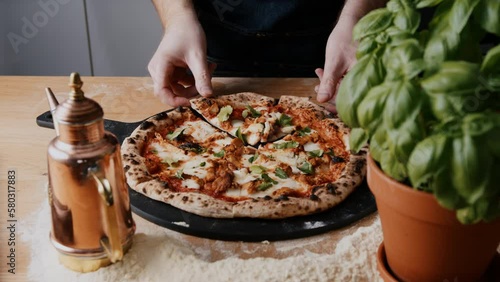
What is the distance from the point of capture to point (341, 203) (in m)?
1.39

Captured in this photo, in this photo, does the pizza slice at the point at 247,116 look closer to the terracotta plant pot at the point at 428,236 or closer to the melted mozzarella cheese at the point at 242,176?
the melted mozzarella cheese at the point at 242,176

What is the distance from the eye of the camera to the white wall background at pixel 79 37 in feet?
10.7

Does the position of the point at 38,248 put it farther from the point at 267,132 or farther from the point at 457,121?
the point at 457,121

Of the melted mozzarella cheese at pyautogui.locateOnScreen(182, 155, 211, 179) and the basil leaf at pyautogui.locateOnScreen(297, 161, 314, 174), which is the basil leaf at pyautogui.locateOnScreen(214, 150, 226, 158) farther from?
the basil leaf at pyautogui.locateOnScreen(297, 161, 314, 174)

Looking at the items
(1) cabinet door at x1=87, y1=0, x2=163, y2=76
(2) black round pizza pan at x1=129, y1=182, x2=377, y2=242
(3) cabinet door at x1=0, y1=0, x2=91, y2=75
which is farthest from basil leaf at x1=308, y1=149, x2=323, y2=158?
(3) cabinet door at x1=0, y1=0, x2=91, y2=75

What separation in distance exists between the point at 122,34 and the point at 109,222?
8.10ft

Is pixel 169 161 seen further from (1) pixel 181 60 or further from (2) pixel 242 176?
(1) pixel 181 60

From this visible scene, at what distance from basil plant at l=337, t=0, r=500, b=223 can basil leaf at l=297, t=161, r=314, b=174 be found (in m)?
0.62

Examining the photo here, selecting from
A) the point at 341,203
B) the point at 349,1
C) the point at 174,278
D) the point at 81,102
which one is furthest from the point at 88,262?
the point at 349,1

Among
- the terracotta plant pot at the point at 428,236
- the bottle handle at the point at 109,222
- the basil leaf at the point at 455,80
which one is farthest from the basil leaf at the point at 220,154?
the basil leaf at the point at 455,80

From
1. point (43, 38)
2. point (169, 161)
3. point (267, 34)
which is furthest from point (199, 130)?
point (43, 38)

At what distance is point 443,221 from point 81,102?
621 millimetres

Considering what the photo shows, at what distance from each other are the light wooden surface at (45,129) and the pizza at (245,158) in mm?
90

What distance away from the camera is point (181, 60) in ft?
6.23
